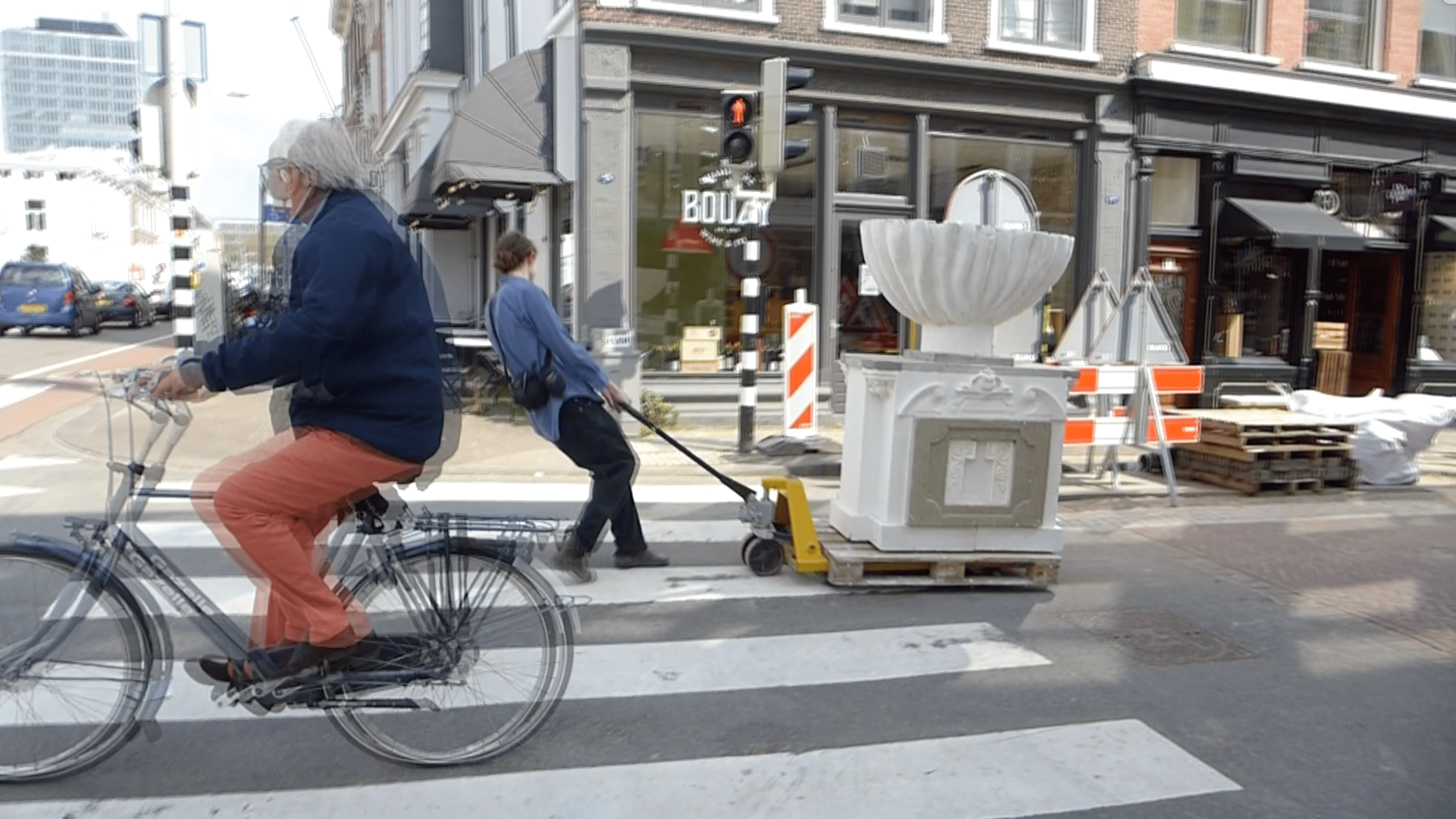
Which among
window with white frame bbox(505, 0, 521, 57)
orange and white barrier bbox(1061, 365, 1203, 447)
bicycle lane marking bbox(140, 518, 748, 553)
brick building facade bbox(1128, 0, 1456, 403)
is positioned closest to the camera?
bicycle lane marking bbox(140, 518, 748, 553)

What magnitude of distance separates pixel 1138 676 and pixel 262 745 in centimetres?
341

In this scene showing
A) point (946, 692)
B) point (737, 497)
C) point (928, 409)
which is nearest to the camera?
point (946, 692)

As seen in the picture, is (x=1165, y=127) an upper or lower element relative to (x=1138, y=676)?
upper

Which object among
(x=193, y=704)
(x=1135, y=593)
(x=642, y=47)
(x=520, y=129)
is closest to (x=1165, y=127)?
(x=642, y=47)

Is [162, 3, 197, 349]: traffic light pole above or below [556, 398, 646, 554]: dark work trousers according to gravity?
above

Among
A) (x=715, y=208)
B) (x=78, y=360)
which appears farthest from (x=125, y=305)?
(x=715, y=208)

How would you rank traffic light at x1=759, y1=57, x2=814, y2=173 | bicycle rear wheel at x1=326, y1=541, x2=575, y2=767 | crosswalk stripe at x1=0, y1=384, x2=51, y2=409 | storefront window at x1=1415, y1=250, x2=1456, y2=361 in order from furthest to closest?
storefront window at x1=1415, y1=250, x2=1456, y2=361
crosswalk stripe at x1=0, y1=384, x2=51, y2=409
traffic light at x1=759, y1=57, x2=814, y2=173
bicycle rear wheel at x1=326, y1=541, x2=575, y2=767

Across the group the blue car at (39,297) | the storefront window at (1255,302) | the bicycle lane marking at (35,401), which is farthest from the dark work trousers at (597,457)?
the blue car at (39,297)

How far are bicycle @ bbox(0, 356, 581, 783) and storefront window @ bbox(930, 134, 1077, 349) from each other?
38.1 feet

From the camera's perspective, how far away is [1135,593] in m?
5.96

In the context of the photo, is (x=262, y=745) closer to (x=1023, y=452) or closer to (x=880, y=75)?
(x=1023, y=452)

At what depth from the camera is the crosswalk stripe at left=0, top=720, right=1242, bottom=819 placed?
3.24 meters

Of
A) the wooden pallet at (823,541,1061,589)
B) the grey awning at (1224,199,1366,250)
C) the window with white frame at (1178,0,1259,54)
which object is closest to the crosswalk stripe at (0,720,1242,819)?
the wooden pallet at (823,541,1061,589)

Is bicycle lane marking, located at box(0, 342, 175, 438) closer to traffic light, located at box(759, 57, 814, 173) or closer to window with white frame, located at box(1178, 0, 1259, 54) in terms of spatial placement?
traffic light, located at box(759, 57, 814, 173)
